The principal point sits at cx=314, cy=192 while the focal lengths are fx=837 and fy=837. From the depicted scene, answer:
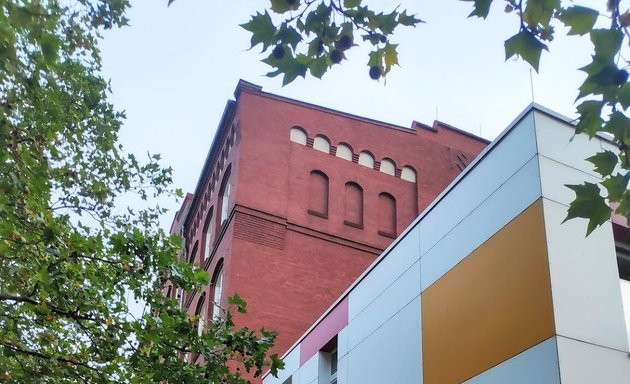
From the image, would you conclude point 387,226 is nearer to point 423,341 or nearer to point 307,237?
point 307,237

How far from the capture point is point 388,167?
91.0 feet

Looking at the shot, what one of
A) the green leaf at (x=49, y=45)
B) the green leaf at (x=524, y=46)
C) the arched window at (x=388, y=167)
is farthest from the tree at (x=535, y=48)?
the arched window at (x=388, y=167)

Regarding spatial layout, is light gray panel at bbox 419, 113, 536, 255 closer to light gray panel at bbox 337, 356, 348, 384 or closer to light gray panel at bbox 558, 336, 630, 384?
light gray panel at bbox 558, 336, 630, 384

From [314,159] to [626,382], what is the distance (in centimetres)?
1700

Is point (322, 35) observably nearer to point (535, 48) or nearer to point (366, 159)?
point (535, 48)

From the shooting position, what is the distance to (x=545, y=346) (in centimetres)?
1019

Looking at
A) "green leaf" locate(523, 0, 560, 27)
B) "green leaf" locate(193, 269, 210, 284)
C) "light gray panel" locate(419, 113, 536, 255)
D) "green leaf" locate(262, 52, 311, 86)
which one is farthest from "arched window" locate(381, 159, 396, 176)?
"green leaf" locate(523, 0, 560, 27)

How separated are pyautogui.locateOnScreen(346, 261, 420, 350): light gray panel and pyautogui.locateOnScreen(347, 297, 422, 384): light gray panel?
140 millimetres

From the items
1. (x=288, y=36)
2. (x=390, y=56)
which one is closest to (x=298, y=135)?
(x=390, y=56)

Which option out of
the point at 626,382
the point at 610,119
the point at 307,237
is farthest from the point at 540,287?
the point at 307,237

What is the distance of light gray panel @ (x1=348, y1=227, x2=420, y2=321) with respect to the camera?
48.2 ft

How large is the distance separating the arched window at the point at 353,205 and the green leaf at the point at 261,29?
20.3 meters

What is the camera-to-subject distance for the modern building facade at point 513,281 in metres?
10.3

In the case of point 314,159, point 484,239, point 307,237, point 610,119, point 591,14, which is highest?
point 314,159
